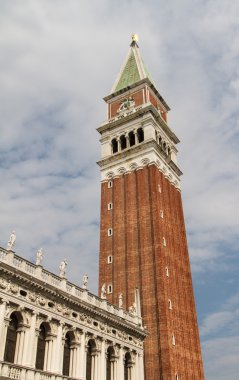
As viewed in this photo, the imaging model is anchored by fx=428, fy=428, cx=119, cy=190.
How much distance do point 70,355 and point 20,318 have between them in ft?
21.9

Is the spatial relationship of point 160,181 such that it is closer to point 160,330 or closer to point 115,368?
point 160,330

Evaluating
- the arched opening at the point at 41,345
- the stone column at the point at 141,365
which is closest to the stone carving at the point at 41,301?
the arched opening at the point at 41,345

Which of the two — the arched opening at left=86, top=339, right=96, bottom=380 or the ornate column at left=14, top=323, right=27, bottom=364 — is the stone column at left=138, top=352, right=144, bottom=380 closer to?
the arched opening at left=86, top=339, right=96, bottom=380

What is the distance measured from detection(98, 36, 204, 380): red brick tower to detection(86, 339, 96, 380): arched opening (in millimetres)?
13212

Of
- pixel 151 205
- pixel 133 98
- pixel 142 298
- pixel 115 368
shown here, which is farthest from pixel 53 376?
pixel 133 98

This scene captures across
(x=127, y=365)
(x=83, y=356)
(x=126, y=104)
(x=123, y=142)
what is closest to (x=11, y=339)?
(x=83, y=356)

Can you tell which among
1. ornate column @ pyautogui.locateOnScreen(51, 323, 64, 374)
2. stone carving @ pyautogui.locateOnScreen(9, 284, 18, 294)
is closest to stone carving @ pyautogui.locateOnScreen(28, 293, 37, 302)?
stone carving @ pyautogui.locateOnScreen(9, 284, 18, 294)

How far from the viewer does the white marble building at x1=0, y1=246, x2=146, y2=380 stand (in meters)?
28.9

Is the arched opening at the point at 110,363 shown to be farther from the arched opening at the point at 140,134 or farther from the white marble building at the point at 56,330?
the arched opening at the point at 140,134

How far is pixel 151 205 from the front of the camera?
58.8m

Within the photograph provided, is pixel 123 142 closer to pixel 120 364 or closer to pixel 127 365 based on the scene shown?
pixel 127 365

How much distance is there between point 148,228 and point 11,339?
101 feet

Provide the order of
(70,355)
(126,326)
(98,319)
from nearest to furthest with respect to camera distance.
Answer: (70,355) → (98,319) → (126,326)

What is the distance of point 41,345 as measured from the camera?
3134 centimetres
